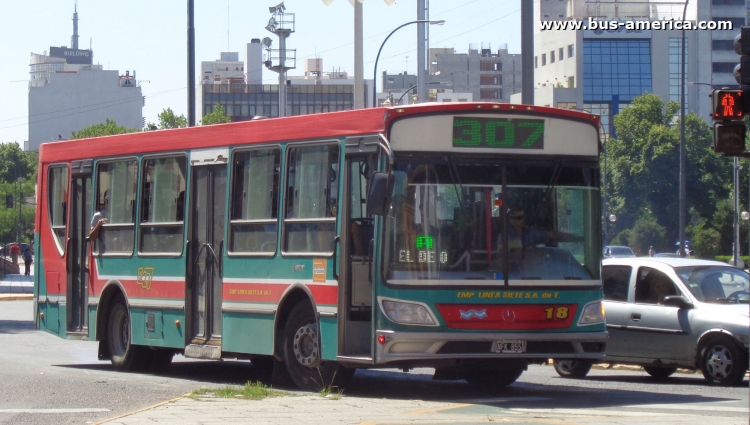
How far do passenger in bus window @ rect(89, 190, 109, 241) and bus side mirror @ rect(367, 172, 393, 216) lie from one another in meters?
6.30

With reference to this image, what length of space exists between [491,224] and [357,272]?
4.40 feet

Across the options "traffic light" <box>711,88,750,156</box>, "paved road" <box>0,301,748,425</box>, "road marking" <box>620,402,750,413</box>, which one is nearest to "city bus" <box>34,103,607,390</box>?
"paved road" <box>0,301,748,425</box>

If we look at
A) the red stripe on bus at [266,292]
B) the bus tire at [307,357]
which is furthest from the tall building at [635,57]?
the bus tire at [307,357]

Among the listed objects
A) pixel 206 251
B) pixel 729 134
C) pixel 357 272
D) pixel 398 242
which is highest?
pixel 729 134

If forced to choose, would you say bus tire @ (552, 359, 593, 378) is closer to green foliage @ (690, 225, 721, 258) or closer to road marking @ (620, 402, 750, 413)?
road marking @ (620, 402, 750, 413)

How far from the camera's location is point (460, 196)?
11.0 meters

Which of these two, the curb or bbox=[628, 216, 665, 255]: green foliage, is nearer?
the curb

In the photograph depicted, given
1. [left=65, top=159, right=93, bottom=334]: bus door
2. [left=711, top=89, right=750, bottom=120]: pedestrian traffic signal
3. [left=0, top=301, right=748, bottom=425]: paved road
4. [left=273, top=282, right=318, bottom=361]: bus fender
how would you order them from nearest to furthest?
1. [left=0, top=301, right=748, bottom=425]: paved road
2. [left=711, top=89, right=750, bottom=120]: pedestrian traffic signal
3. [left=273, top=282, right=318, bottom=361]: bus fender
4. [left=65, top=159, right=93, bottom=334]: bus door

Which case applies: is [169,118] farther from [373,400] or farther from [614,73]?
[373,400]

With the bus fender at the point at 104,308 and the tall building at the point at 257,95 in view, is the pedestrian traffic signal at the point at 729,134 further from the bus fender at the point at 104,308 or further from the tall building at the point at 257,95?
the tall building at the point at 257,95

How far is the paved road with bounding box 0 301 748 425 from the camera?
934 cm

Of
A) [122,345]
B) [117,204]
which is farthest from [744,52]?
[122,345]

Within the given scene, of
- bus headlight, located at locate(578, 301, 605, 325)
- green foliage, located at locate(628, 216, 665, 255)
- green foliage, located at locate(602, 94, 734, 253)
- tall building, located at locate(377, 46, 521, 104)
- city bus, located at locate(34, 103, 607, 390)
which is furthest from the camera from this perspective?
tall building, located at locate(377, 46, 521, 104)

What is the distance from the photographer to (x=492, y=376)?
1284cm
